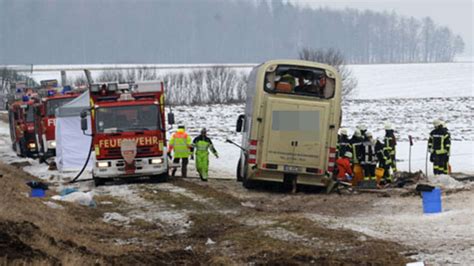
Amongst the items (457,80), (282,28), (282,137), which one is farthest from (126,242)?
(282,28)

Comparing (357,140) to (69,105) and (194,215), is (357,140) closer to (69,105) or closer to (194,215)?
(194,215)

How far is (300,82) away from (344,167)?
236cm

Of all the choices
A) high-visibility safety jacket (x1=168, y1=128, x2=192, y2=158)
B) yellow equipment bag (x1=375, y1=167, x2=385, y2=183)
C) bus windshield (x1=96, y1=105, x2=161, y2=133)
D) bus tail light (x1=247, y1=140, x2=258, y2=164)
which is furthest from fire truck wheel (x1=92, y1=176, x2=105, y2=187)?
yellow equipment bag (x1=375, y1=167, x2=385, y2=183)

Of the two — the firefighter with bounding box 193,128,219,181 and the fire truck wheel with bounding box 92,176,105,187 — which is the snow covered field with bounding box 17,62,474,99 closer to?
the firefighter with bounding box 193,128,219,181

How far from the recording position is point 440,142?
62.2 feet

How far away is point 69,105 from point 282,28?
16369 cm

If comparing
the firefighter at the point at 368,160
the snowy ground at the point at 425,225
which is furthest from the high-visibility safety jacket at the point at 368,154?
the snowy ground at the point at 425,225

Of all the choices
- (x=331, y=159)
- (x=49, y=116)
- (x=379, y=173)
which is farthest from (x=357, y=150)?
(x=49, y=116)

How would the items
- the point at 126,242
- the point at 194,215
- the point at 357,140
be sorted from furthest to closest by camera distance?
the point at 357,140 → the point at 194,215 → the point at 126,242

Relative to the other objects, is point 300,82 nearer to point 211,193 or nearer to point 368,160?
point 368,160

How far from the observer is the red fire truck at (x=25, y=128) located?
32312mm

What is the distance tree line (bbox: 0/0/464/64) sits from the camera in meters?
176

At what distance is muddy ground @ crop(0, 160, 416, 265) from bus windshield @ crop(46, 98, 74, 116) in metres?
10.7

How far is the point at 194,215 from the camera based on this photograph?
1399 centimetres
